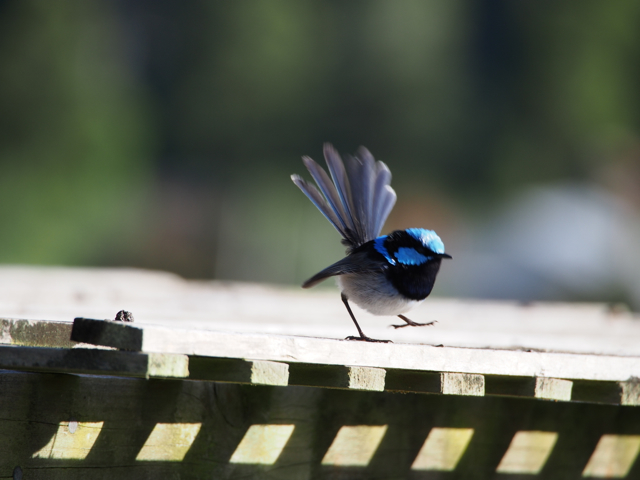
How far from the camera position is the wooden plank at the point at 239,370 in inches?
95.4

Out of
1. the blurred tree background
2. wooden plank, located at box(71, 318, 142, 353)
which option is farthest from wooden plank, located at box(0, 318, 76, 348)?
the blurred tree background

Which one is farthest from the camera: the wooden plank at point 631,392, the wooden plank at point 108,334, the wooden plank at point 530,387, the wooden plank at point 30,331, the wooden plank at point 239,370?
the wooden plank at point 631,392

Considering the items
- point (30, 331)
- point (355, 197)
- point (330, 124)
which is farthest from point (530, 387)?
point (330, 124)

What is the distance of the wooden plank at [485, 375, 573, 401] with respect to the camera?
2.99 metres

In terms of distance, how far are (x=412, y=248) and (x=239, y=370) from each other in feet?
5.35

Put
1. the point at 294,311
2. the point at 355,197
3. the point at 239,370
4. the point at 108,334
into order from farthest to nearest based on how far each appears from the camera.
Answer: the point at 294,311 < the point at 355,197 < the point at 239,370 < the point at 108,334

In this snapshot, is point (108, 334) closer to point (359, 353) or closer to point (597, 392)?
point (359, 353)

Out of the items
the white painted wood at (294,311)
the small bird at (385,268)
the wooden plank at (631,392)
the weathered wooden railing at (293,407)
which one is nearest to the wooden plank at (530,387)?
the weathered wooden railing at (293,407)

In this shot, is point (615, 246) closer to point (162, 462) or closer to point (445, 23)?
point (445, 23)

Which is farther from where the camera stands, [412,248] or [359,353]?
[412,248]

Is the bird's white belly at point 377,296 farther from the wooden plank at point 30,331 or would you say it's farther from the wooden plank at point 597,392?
the wooden plank at point 30,331

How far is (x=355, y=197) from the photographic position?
4.42 m

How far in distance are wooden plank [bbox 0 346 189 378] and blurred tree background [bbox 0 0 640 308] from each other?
1874 cm

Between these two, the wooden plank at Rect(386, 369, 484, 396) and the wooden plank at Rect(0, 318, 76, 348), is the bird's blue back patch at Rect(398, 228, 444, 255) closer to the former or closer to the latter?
the wooden plank at Rect(386, 369, 484, 396)
